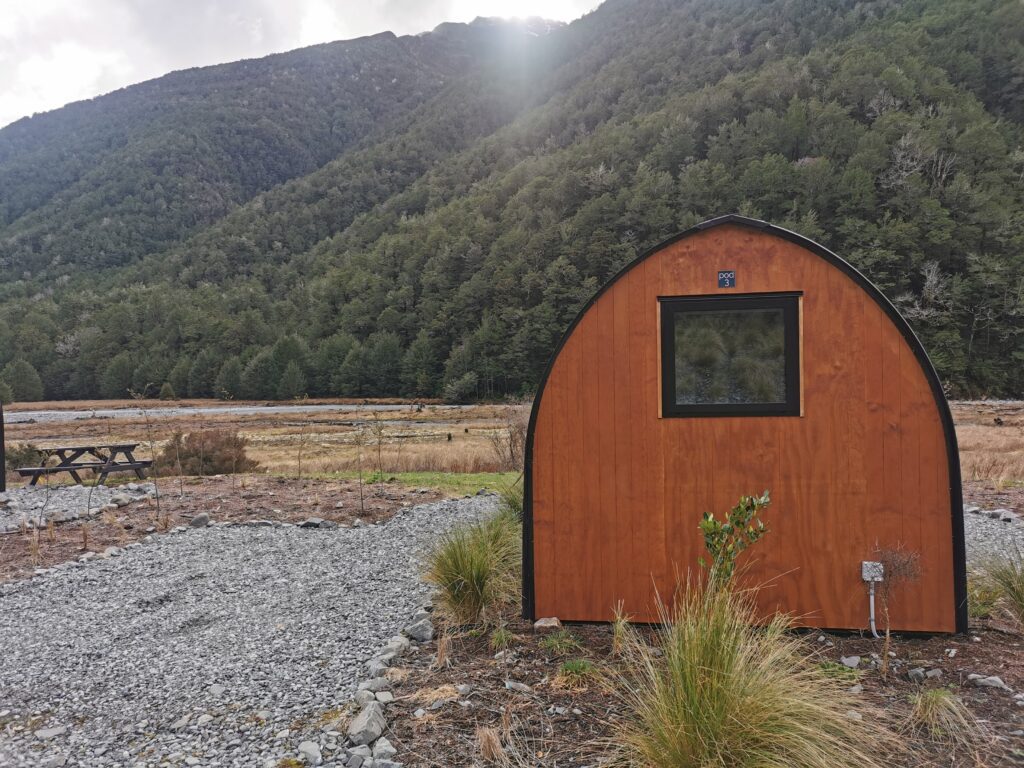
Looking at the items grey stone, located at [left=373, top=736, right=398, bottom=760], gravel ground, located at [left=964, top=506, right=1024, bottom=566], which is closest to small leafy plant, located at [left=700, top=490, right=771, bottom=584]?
grey stone, located at [left=373, top=736, right=398, bottom=760]

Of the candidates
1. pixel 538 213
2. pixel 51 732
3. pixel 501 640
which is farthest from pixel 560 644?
pixel 538 213

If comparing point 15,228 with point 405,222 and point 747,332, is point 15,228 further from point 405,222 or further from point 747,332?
point 747,332

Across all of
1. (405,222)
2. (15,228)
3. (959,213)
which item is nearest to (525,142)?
(405,222)

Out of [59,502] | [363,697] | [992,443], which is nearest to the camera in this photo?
[363,697]

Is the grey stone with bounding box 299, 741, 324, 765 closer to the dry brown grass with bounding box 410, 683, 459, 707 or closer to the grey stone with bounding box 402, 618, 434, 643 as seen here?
the dry brown grass with bounding box 410, 683, 459, 707

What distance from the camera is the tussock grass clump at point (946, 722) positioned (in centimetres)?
312

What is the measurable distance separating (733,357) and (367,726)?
11.8 ft

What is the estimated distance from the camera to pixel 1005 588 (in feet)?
16.1

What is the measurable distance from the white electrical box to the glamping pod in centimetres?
3

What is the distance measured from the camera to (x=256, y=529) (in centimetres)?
887

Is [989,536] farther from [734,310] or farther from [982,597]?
[734,310]

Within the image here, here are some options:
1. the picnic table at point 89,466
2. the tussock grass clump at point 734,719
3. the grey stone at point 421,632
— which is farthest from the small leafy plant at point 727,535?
the picnic table at point 89,466

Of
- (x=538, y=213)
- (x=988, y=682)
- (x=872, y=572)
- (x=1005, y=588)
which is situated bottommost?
(x=988, y=682)

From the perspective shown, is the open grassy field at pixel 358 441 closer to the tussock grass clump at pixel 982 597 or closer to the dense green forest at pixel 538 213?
the dense green forest at pixel 538 213
